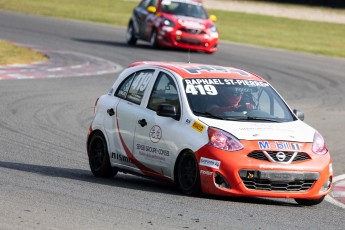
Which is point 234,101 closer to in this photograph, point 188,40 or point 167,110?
point 167,110

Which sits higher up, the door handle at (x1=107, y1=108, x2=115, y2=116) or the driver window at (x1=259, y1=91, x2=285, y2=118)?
the driver window at (x1=259, y1=91, x2=285, y2=118)

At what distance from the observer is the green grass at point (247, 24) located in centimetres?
4047

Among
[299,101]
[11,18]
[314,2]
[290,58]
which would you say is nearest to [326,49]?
[290,58]

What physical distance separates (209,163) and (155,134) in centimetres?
102

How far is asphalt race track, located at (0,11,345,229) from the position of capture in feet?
30.2

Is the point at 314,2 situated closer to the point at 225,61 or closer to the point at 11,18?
the point at 11,18

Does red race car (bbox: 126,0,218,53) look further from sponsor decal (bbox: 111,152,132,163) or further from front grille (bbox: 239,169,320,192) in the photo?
front grille (bbox: 239,169,320,192)

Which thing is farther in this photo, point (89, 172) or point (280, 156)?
point (89, 172)

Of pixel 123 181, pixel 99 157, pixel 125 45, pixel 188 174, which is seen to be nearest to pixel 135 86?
pixel 99 157

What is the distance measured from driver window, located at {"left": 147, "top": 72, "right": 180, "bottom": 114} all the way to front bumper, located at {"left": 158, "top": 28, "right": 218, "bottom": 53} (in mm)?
19846

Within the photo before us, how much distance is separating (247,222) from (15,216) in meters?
2.01

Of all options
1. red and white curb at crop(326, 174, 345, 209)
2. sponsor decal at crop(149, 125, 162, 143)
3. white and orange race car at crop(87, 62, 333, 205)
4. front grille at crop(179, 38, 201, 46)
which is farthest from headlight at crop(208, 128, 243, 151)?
front grille at crop(179, 38, 201, 46)

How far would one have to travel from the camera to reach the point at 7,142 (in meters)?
15.0

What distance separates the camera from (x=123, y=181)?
40.4 feet
